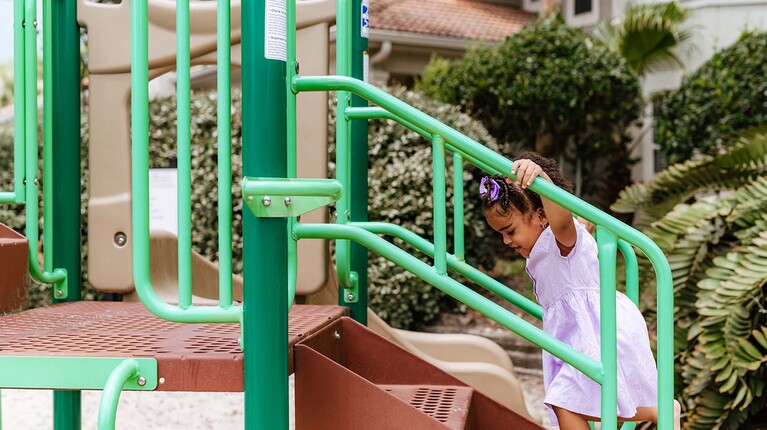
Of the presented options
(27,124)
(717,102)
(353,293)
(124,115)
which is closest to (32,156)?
(27,124)

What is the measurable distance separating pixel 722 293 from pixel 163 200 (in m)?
2.66

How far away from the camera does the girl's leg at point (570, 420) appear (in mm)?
2236

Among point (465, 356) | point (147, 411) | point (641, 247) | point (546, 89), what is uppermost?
point (546, 89)

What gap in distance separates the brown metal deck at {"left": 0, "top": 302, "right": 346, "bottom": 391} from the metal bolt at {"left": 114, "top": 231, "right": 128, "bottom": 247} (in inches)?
12.2

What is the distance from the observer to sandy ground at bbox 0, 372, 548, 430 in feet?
16.1

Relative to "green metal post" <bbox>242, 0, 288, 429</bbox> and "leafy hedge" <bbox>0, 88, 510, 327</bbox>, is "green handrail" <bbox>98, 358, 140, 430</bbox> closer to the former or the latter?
"green metal post" <bbox>242, 0, 288, 429</bbox>

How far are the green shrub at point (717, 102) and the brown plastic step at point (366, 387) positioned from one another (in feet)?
16.9

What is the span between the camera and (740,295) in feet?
12.3

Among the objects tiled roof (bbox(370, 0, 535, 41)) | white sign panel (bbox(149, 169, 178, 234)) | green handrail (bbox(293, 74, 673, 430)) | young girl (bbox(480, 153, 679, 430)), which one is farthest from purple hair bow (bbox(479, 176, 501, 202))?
tiled roof (bbox(370, 0, 535, 41))

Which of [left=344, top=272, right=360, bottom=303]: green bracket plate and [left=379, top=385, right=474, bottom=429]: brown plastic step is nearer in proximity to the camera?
[left=379, top=385, right=474, bottom=429]: brown plastic step

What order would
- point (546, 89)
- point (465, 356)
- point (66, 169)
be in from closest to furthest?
point (66, 169) → point (465, 356) → point (546, 89)

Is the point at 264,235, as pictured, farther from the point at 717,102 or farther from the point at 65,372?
the point at 717,102

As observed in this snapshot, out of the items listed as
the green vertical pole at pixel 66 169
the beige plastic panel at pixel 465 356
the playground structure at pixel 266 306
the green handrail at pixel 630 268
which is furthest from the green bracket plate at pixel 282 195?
the beige plastic panel at pixel 465 356

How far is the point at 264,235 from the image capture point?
A: 5.76 ft
